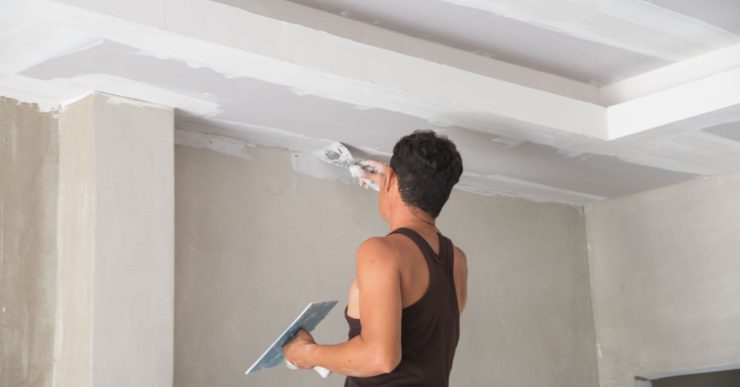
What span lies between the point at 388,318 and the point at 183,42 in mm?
1012

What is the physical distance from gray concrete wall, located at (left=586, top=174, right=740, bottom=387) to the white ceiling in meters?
0.32

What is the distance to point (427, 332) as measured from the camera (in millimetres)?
2668

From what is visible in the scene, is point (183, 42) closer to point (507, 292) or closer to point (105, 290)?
point (105, 290)

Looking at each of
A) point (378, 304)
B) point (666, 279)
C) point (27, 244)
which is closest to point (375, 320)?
point (378, 304)

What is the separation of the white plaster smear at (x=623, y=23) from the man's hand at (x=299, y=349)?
4.04 feet

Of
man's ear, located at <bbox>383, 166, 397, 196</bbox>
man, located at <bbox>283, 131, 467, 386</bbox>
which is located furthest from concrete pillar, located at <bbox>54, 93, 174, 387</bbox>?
man's ear, located at <bbox>383, 166, 397, 196</bbox>

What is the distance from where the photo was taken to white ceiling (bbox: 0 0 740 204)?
291cm

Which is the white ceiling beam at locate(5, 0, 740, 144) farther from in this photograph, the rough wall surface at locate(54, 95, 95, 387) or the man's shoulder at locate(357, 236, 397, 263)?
the man's shoulder at locate(357, 236, 397, 263)

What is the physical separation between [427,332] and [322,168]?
158cm

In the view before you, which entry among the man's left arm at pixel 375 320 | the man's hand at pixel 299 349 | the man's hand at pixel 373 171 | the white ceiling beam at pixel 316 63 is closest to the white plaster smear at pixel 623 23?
the white ceiling beam at pixel 316 63

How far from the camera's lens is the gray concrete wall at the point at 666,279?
4520 mm

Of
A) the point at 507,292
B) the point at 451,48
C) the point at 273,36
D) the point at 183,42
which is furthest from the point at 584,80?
the point at 183,42

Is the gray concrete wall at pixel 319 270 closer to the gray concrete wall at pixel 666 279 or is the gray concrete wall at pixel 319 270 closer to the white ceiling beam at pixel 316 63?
the gray concrete wall at pixel 666 279

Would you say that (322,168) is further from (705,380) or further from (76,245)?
(705,380)
